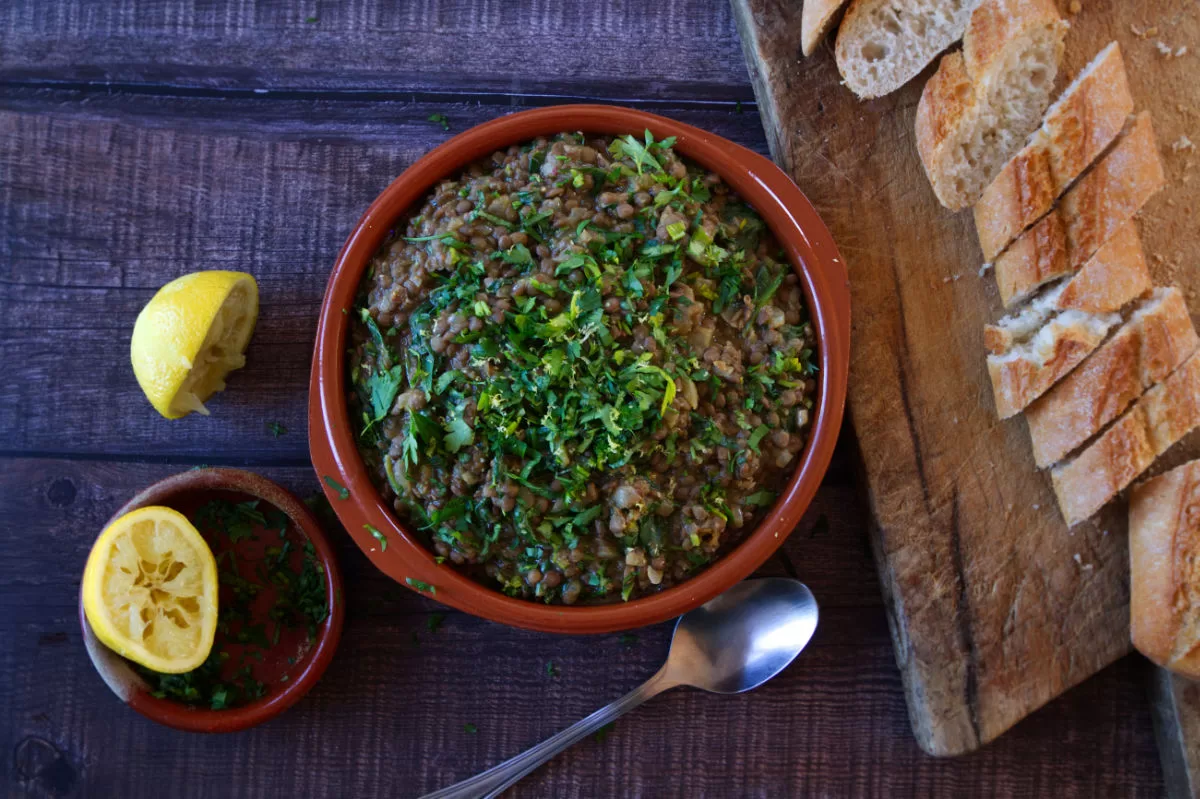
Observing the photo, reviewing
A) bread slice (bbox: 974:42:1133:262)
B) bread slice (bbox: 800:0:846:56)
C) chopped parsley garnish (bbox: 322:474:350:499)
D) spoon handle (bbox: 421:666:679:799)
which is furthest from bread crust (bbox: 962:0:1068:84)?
chopped parsley garnish (bbox: 322:474:350:499)

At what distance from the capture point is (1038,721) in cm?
287

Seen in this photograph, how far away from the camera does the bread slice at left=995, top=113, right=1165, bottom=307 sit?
2.49 m

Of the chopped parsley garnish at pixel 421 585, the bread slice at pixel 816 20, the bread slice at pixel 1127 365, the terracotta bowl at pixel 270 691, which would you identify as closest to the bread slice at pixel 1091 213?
the bread slice at pixel 1127 365

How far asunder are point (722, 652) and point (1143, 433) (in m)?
1.38

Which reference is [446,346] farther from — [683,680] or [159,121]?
[159,121]

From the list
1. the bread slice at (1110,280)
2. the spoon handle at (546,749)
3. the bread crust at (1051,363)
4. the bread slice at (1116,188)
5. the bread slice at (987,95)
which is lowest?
the spoon handle at (546,749)

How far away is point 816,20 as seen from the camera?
2.57 meters

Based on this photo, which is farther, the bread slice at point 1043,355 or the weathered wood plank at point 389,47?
the weathered wood plank at point 389,47

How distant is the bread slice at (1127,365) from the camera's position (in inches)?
98.3

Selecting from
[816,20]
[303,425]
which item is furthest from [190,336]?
[816,20]

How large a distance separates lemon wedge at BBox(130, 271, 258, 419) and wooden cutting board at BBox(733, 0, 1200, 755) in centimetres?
176

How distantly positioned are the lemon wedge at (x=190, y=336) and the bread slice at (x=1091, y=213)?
7.62 feet

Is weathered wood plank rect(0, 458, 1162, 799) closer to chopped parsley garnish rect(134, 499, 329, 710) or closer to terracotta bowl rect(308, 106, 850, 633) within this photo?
chopped parsley garnish rect(134, 499, 329, 710)

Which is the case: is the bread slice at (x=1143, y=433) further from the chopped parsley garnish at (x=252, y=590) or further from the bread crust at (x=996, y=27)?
the chopped parsley garnish at (x=252, y=590)
